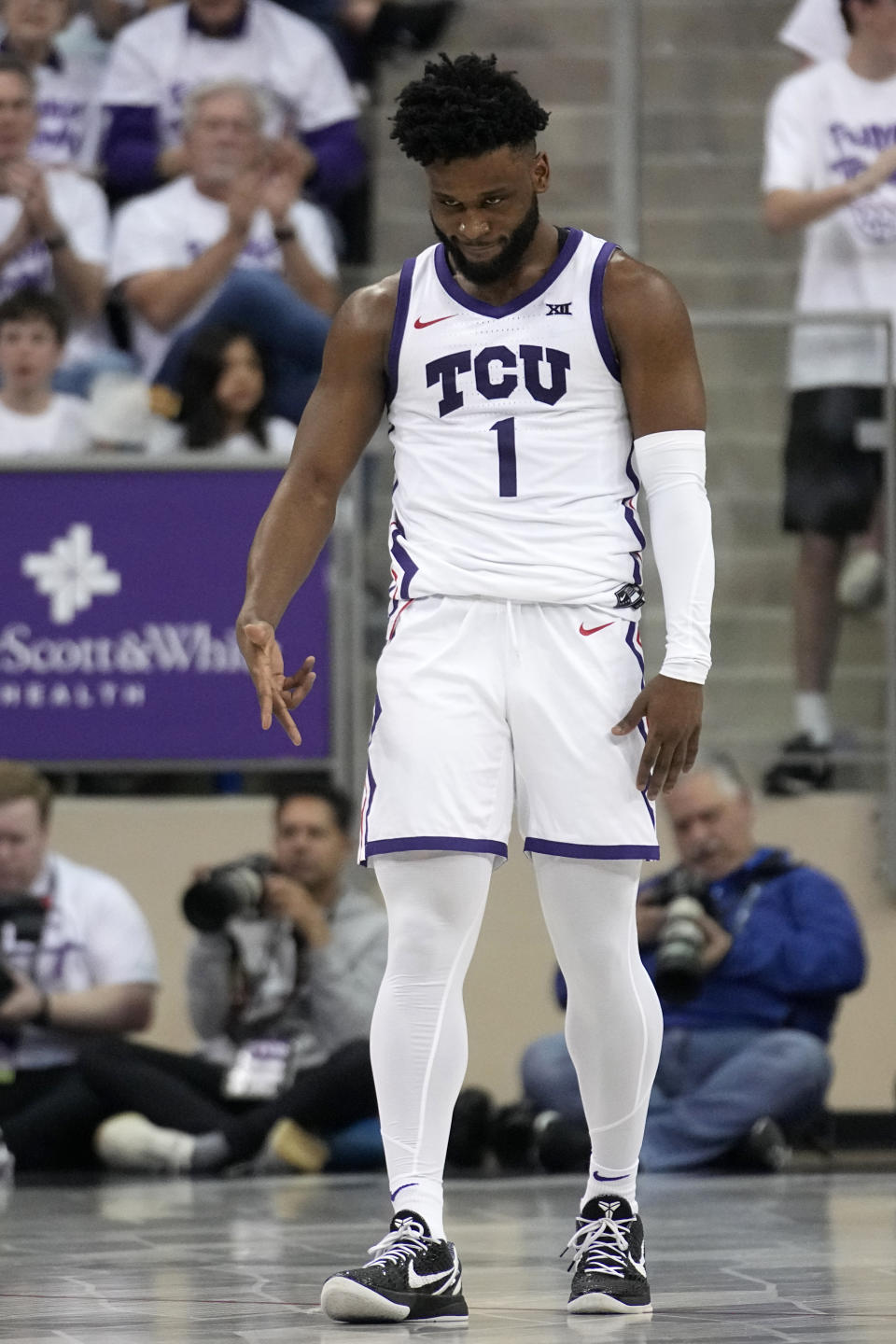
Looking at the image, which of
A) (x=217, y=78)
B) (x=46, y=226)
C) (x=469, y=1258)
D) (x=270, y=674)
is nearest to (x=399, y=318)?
(x=270, y=674)

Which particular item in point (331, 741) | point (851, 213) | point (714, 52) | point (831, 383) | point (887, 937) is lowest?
point (887, 937)

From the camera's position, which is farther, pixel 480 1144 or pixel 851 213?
pixel 851 213

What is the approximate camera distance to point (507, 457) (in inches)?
146

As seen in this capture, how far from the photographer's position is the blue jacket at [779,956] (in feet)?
22.1

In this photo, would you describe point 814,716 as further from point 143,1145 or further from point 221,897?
point 143,1145

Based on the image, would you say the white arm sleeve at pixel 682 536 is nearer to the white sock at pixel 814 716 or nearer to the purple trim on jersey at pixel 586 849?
the purple trim on jersey at pixel 586 849

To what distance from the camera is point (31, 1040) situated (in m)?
7.15

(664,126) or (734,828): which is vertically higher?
(664,126)

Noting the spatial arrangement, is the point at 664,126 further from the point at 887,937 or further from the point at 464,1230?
the point at 464,1230

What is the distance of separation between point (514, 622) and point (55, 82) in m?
5.97

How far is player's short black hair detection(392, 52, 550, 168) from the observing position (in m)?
3.56

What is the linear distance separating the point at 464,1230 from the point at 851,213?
4.41 m

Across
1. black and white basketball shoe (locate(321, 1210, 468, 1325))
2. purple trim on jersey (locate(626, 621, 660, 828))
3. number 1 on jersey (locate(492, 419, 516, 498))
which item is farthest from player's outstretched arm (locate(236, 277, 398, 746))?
black and white basketball shoe (locate(321, 1210, 468, 1325))

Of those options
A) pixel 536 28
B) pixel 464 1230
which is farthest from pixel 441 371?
pixel 536 28
